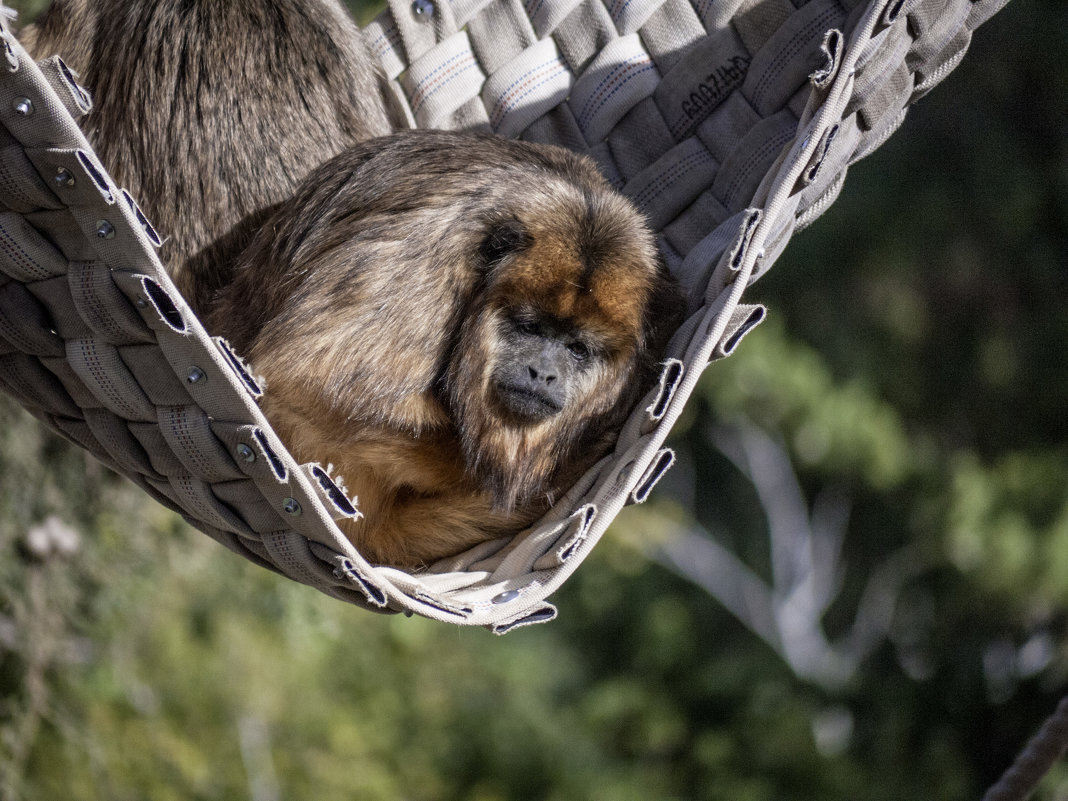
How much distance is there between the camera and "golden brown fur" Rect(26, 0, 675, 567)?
5.69 feet

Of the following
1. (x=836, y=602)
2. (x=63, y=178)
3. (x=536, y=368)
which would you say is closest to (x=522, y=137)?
(x=536, y=368)

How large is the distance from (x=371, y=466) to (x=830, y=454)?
214 inches

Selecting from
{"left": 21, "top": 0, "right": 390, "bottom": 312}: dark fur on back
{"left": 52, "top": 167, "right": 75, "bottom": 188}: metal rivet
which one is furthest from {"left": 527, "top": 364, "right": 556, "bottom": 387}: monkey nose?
{"left": 52, "top": 167, "right": 75, "bottom": 188}: metal rivet

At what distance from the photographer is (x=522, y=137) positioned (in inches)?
92.7

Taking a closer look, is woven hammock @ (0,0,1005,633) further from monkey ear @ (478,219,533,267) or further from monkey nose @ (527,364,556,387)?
monkey ear @ (478,219,533,267)

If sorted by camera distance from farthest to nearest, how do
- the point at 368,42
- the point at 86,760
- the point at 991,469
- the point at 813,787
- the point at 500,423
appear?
the point at 991,469
the point at 813,787
the point at 86,760
the point at 368,42
the point at 500,423

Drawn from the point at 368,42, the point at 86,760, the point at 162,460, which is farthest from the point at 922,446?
the point at 162,460

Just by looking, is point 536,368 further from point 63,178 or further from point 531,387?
point 63,178

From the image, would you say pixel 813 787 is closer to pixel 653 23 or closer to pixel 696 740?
pixel 696 740

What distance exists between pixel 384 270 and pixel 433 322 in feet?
0.36

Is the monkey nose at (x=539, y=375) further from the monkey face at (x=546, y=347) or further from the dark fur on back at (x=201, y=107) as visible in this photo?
the dark fur on back at (x=201, y=107)

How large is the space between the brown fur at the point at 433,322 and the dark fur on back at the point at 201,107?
0.09m

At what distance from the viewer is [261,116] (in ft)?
6.19

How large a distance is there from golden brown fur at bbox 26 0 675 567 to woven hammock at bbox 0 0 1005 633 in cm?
11
